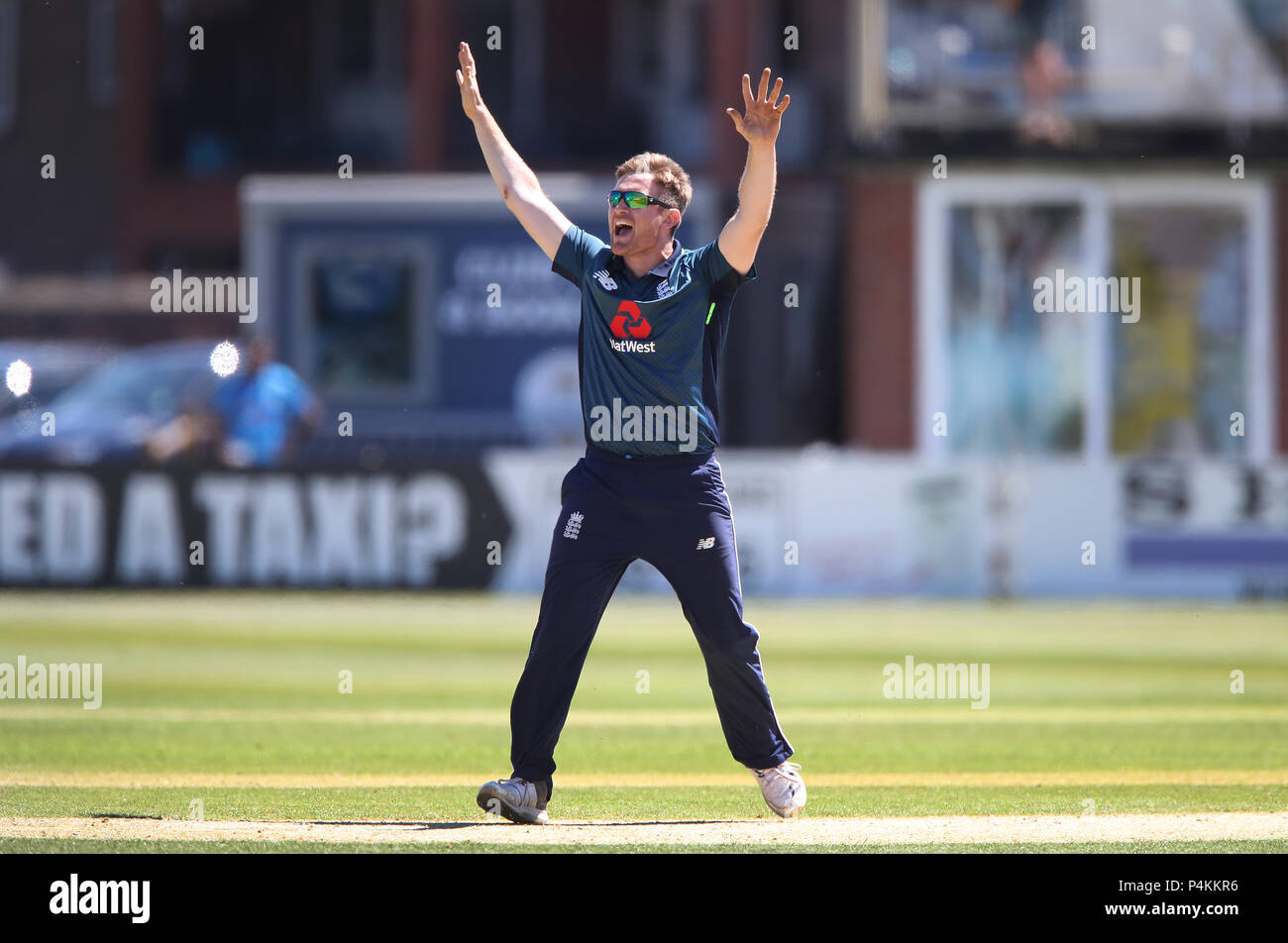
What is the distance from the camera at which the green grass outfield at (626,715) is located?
327 inches

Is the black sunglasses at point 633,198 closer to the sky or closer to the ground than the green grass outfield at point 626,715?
closer to the sky

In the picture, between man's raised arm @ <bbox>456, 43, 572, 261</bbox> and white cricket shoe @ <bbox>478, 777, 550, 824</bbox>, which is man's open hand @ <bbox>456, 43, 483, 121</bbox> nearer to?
man's raised arm @ <bbox>456, 43, 572, 261</bbox>

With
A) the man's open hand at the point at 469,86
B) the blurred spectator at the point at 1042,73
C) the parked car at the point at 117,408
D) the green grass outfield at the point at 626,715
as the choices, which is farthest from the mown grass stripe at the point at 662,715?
the blurred spectator at the point at 1042,73

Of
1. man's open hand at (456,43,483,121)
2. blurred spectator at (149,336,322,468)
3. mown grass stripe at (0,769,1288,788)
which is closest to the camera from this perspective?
man's open hand at (456,43,483,121)

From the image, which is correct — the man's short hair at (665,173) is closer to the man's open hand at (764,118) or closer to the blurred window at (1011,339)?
the man's open hand at (764,118)

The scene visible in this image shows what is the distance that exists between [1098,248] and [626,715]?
51.2 ft

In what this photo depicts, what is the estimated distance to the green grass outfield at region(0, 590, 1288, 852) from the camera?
8.30 m

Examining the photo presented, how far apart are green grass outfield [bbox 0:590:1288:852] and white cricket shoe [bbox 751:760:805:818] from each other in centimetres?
35

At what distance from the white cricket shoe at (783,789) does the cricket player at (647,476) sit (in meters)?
0.01

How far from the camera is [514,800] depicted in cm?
742

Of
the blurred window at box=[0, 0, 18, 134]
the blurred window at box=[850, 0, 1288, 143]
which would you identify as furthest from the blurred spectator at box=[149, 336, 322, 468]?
the blurred window at box=[0, 0, 18, 134]

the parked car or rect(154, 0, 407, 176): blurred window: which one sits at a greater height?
rect(154, 0, 407, 176): blurred window

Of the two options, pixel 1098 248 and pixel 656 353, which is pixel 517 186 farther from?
pixel 1098 248

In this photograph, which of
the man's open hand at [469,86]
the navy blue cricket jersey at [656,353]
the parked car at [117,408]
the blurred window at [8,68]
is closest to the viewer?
the navy blue cricket jersey at [656,353]
